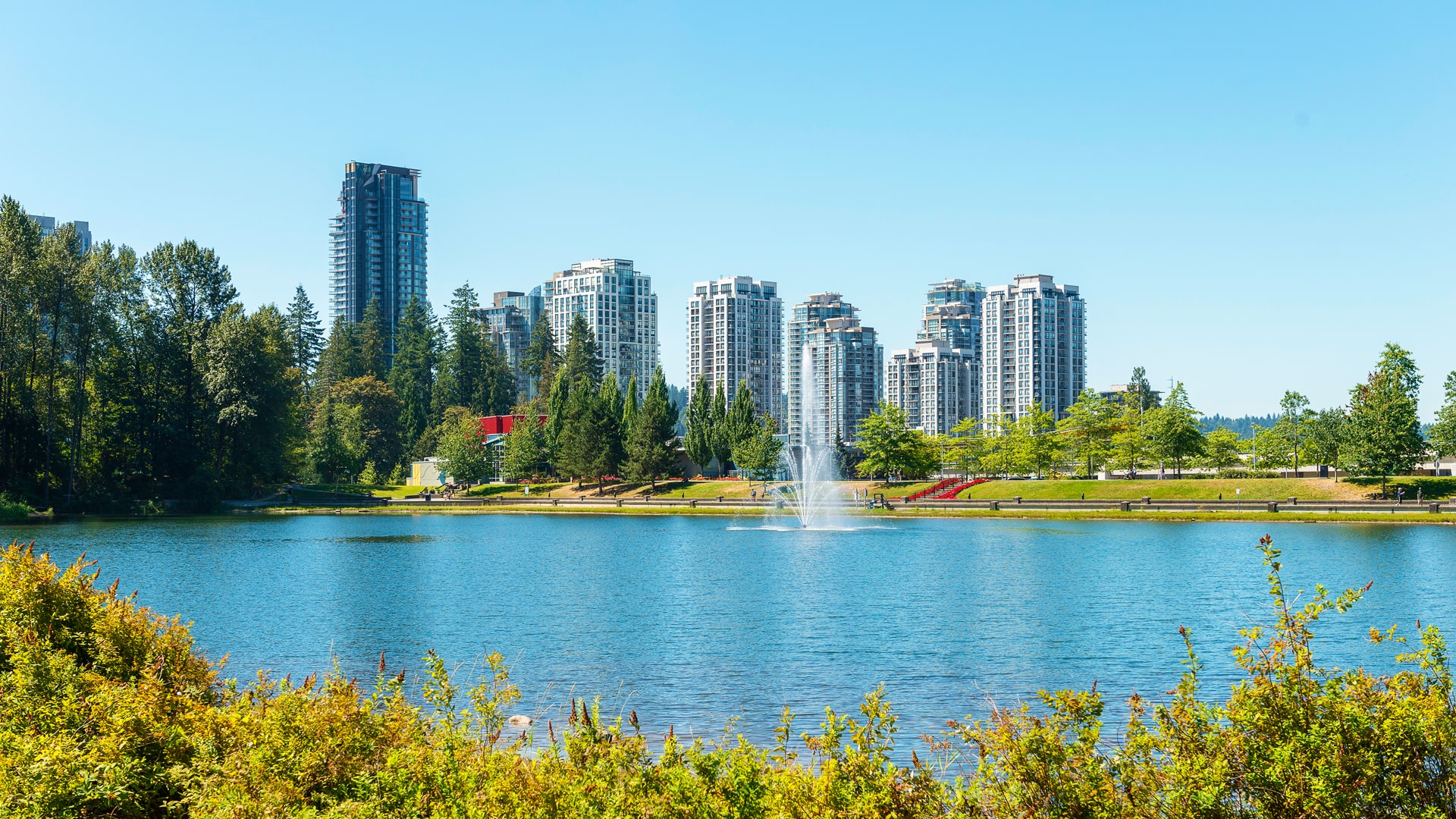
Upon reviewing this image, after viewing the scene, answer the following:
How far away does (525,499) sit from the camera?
109562mm

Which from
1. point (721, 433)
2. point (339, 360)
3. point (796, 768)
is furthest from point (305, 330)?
A: point (796, 768)

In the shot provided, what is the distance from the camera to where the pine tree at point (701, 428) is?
119750mm

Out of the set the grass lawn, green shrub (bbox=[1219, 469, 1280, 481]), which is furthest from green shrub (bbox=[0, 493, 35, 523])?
green shrub (bbox=[1219, 469, 1280, 481])

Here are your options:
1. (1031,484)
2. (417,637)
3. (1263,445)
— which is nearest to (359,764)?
(417,637)

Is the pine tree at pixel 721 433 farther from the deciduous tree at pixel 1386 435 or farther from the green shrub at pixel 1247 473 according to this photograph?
the deciduous tree at pixel 1386 435

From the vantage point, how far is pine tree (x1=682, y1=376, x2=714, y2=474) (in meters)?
120

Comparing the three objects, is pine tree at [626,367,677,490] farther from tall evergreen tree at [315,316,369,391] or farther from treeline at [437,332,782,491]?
tall evergreen tree at [315,316,369,391]

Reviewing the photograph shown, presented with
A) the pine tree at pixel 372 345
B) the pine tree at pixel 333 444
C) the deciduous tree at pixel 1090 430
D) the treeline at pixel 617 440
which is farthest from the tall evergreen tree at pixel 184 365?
the deciduous tree at pixel 1090 430

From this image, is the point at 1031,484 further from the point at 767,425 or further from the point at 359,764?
the point at 359,764

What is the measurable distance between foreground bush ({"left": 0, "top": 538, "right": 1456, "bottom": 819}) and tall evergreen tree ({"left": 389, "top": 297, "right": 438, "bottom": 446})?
138m

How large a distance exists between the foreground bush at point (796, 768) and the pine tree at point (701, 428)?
107382 millimetres

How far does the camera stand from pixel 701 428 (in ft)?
397

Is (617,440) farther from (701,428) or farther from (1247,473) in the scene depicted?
(1247,473)

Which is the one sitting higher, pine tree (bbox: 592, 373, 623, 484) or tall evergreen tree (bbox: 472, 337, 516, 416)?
tall evergreen tree (bbox: 472, 337, 516, 416)
